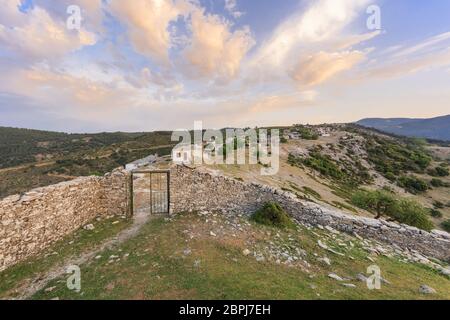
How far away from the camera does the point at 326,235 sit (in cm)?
1092

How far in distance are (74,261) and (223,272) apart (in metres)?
5.21

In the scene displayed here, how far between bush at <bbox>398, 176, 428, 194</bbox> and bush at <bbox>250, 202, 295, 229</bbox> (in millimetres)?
38114

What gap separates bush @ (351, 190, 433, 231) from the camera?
16.9 metres

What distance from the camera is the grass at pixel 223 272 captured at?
6699 mm

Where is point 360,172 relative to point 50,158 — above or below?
below

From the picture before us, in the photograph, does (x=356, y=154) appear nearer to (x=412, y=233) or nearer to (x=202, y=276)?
(x=412, y=233)

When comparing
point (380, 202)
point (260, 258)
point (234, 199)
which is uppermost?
point (234, 199)

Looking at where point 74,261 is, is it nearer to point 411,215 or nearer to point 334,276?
point 334,276

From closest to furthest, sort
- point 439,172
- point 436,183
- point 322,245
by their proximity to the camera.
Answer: point 322,245
point 436,183
point 439,172

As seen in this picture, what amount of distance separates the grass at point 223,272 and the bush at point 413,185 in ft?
124

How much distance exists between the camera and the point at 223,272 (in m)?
7.57

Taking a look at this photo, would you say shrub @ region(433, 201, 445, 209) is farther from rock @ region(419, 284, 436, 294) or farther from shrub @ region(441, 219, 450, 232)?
rock @ region(419, 284, 436, 294)

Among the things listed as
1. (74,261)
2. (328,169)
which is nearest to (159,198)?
(74,261)
